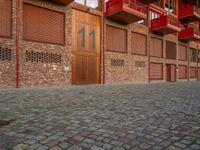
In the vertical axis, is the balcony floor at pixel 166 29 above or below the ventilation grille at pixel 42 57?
above

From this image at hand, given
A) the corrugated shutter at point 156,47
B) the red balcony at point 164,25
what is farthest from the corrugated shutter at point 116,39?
the corrugated shutter at point 156,47

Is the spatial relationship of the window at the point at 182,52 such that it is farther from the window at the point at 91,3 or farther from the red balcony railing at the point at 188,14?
the window at the point at 91,3

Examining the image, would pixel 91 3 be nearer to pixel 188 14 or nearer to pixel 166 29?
pixel 166 29

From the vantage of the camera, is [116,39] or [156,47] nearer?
[116,39]

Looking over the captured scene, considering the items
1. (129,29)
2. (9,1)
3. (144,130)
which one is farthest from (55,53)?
(144,130)

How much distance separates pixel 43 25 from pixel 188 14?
19915mm

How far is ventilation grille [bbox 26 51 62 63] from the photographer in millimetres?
13059

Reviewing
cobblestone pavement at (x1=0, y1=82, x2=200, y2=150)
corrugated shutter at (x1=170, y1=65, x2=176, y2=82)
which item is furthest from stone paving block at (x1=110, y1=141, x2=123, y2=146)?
corrugated shutter at (x1=170, y1=65, x2=176, y2=82)

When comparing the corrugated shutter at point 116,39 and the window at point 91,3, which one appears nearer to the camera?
the window at point 91,3

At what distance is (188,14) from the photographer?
25938 millimetres

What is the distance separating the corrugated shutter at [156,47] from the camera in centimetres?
2283

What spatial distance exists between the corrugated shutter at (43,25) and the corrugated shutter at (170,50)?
15.2 metres

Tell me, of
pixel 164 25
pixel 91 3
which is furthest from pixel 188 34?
pixel 91 3

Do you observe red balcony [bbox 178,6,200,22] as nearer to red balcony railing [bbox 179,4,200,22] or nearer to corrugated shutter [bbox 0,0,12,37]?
red balcony railing [bbox 179,4,200,22]
